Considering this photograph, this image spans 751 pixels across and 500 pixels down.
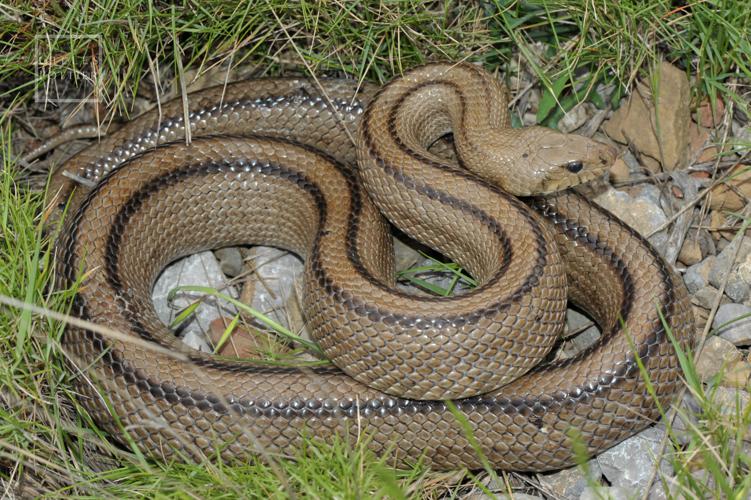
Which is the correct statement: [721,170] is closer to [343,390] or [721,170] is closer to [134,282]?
[343,390]

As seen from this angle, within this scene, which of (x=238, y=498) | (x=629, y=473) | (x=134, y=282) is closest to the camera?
(x=238, y=498)

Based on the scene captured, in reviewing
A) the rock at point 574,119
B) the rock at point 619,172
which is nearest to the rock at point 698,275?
the rock at point 619,172

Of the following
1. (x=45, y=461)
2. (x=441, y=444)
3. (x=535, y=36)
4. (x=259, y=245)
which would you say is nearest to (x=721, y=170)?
(x=535, y=36)

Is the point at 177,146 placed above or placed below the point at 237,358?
above

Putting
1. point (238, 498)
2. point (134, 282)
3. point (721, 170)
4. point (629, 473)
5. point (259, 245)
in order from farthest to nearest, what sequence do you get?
point (259, 245)
point (721, 170)
point (134, 282)
point (629, 473)
point (238, 498)

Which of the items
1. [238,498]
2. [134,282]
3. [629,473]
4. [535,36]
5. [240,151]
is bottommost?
[629,473]

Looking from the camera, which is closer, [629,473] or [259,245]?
[629,473]
